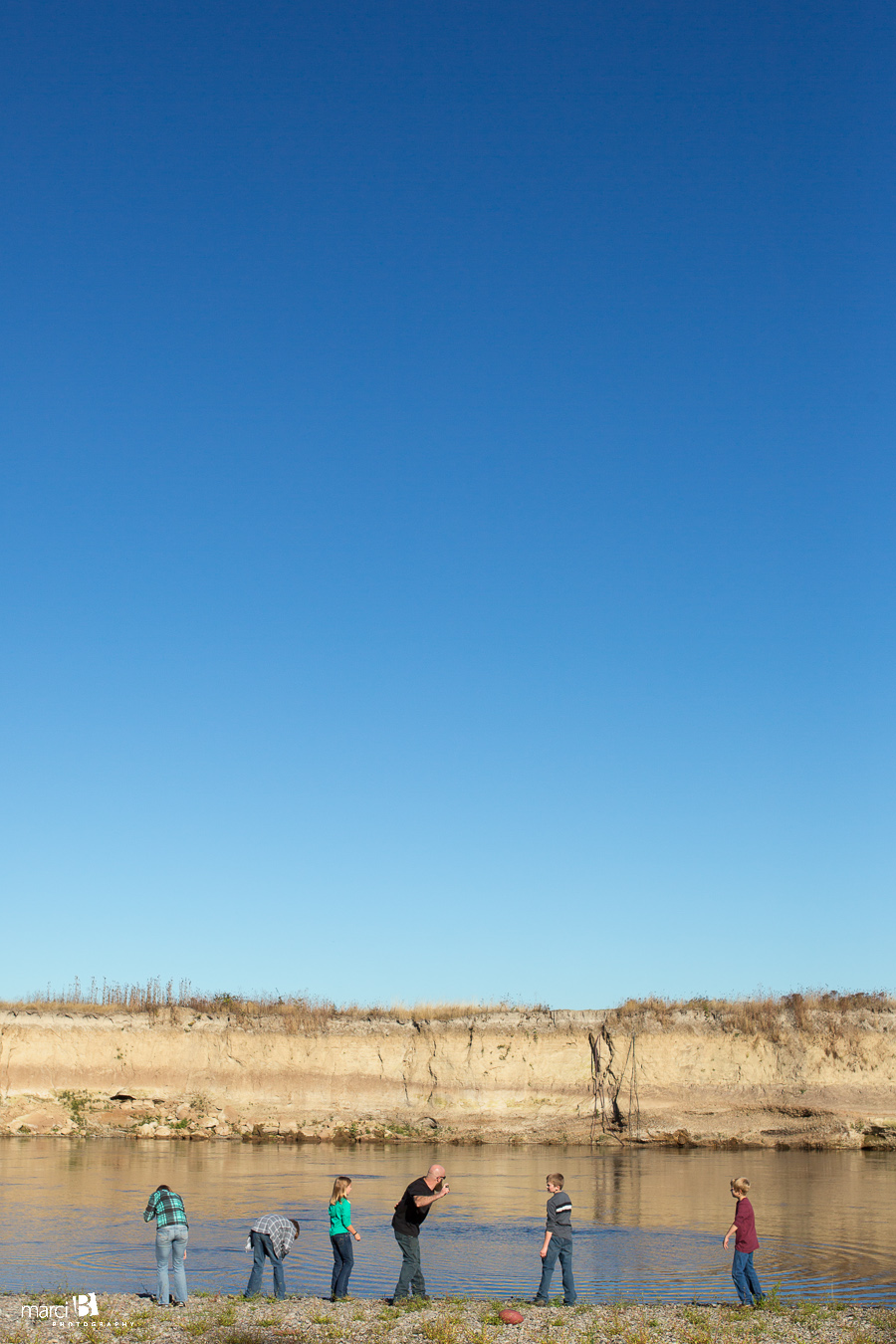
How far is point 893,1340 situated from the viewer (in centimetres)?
1284

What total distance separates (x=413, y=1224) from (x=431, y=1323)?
5.72 ft

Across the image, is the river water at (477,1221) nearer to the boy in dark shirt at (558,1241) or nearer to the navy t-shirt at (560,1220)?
the boy in dark shirt at (558,1241)

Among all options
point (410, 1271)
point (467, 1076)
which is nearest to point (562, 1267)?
point (410, 1271)

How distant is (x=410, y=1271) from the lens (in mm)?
15156

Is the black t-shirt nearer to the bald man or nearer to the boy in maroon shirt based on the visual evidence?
the bald man

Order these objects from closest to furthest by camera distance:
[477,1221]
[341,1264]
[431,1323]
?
1. [431,1323]
2. [341,1264]
3. [477,1221]

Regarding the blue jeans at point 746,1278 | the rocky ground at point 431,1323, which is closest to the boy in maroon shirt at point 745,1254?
the blue jeans at point 746,1278

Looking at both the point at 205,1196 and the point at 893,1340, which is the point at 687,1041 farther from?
the point at 893,1340

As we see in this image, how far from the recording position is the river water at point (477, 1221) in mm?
17406

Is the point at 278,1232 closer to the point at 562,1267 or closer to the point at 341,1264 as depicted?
the point at 341,1264

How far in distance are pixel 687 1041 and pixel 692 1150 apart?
5724 mm

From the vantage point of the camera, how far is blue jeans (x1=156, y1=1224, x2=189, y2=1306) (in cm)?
1497

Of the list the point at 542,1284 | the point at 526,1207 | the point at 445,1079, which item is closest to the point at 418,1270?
the point at 542,1284

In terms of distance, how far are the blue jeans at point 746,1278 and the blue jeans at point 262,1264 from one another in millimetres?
5714
